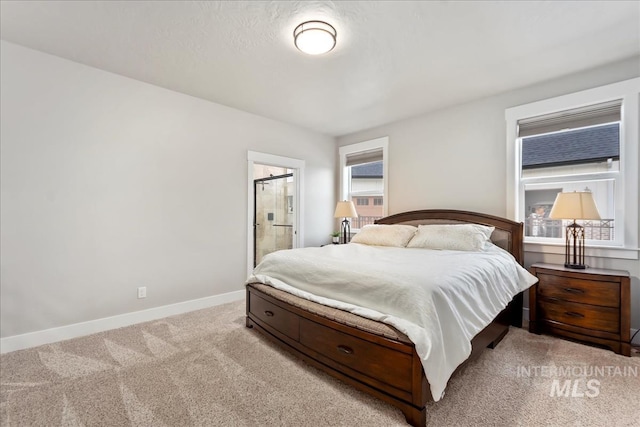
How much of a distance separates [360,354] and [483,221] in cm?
236

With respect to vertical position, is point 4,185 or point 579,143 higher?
point 579,143

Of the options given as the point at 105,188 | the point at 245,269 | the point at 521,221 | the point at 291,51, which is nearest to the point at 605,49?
the point at 521,221

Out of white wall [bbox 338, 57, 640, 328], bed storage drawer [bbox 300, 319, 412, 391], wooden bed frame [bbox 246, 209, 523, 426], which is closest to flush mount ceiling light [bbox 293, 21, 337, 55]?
wooden bed frame [bbox 246, 209, 523, 426]

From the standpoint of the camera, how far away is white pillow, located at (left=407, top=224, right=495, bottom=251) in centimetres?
290

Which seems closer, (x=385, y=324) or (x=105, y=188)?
(x=385, y=324)

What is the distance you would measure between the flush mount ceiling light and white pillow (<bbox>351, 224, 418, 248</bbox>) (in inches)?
83.3

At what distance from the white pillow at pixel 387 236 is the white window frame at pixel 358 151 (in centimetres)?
83

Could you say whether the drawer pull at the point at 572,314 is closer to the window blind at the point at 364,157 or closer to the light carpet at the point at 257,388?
the light carpet at the point at 257,388

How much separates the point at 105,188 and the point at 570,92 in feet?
15.5

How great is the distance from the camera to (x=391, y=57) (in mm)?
2527

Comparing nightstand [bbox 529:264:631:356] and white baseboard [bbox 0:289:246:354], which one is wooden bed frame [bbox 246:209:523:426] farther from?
white baseboard [bbox 0:289:246:354]

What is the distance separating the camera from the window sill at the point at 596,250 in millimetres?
2541

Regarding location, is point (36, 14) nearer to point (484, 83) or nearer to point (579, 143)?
point (484, 83)

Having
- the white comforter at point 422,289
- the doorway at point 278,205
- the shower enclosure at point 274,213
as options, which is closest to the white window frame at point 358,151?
the doorway at point 278,205
